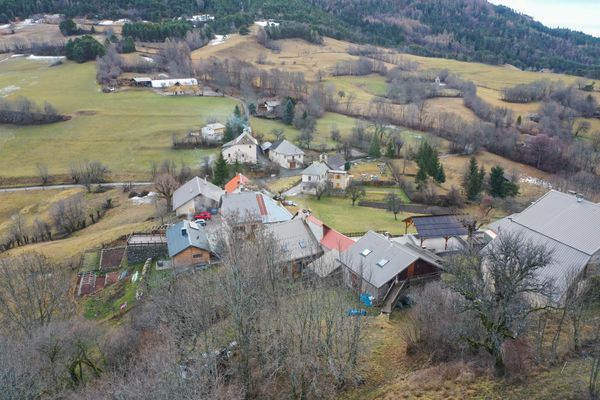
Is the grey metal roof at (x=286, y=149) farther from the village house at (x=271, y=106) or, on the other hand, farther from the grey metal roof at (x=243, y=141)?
the village house at (x=271, y=106)

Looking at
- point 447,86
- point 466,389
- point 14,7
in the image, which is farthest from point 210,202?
point 14,7

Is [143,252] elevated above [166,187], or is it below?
above

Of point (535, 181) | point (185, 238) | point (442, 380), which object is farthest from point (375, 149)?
point (442, 380)

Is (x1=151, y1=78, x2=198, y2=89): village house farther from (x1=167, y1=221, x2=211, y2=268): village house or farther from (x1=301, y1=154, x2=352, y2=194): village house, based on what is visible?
(x1=167, y1=221, x2=211, y2=268): village house

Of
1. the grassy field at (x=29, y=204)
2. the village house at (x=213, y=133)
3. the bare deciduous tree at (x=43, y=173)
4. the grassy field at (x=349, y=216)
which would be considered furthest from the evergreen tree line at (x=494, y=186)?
the bare deciduous tree at (x=43, y=173)

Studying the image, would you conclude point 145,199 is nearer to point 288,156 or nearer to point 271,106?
point 288,156
